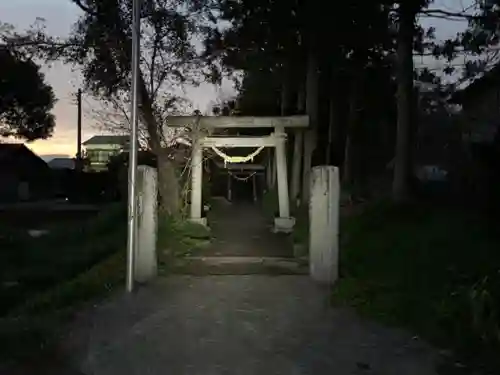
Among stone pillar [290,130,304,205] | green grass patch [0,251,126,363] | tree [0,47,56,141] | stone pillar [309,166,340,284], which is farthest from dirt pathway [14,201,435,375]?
tree [0,47,56,141]

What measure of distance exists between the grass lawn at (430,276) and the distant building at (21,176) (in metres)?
42.4

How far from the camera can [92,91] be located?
21.2m

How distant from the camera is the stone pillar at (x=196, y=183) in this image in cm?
2272

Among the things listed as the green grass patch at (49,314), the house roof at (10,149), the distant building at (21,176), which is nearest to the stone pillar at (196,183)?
the green grass patch at (49,314)

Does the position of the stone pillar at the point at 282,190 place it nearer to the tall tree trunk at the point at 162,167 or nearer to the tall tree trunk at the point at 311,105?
the tall tree trunk at the point at 311,105

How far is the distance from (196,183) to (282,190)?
129 inches

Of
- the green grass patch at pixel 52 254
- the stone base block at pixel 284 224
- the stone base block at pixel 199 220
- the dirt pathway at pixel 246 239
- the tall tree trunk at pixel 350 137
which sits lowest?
the green grass patch at pixel 52 254

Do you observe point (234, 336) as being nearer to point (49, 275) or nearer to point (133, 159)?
point (133, 159)

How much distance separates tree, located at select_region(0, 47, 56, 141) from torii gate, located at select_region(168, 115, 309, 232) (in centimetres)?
1788

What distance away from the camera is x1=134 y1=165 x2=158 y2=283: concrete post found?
12570mm

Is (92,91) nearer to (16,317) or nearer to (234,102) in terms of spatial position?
(16,317)

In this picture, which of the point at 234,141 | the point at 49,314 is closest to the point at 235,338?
the point at 49,314

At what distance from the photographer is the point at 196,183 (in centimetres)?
2306

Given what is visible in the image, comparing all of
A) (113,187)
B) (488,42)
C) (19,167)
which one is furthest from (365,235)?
(19,167)
